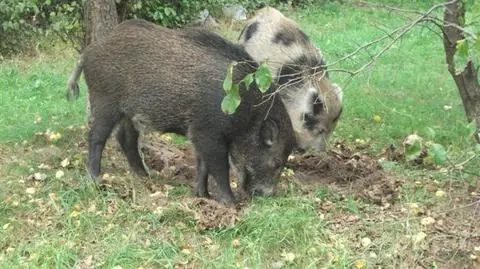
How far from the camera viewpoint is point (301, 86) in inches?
286

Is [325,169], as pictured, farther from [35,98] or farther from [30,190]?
[35,98]

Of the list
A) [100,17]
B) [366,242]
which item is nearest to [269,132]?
[366,242]

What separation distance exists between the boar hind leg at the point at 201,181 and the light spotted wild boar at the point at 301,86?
1.64 metres

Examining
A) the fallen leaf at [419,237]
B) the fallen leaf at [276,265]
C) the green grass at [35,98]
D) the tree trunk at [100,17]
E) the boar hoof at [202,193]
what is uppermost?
the tree trunk at [100,17]

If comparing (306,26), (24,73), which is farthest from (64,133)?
(306,26)

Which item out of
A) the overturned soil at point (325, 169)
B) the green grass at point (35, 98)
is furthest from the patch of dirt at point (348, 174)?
the green grass at point (35, 98)

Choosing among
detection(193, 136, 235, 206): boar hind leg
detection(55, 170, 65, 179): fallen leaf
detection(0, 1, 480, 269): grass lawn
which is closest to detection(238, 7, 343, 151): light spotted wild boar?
detection(0, 1, 480, 269): grass lawn

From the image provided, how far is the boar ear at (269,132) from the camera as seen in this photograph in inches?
212

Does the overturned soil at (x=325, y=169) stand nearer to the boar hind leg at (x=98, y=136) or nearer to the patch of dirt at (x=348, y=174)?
the patch of dirt at (x=348, y=174)

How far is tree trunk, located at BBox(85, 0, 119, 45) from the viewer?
21.2 ft

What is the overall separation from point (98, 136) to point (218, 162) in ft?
3.33

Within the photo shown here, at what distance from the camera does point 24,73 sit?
10.1 metres

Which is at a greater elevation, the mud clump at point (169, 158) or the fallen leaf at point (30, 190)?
the fallen leaf at point (30, 190)

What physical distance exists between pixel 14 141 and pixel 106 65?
172 cm
